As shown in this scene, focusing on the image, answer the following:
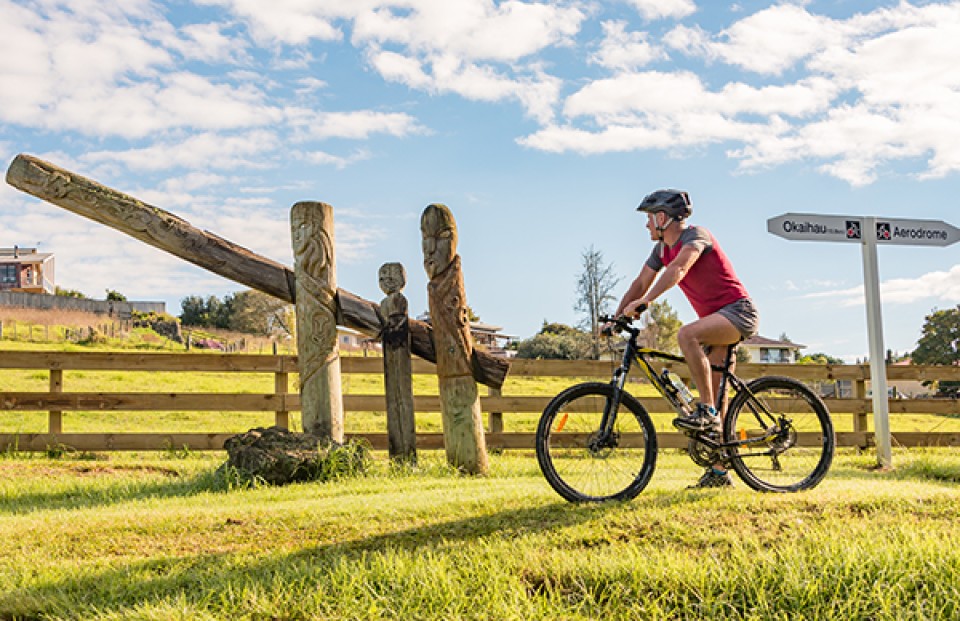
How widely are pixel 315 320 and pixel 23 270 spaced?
185ft

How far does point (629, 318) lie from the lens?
5113 millimetres

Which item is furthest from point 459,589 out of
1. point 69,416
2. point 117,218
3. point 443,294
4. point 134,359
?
point 69,416

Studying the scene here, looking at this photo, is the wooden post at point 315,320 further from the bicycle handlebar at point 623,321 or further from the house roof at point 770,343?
the house roof at point 770,343

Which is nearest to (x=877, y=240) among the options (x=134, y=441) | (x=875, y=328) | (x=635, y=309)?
(x=875, y=328)

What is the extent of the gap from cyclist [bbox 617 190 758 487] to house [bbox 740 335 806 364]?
184ft

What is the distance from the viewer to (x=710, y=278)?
5.33 m

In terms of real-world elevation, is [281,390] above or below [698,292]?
below

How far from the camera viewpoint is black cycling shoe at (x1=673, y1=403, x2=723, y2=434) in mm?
5098

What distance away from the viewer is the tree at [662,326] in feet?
133

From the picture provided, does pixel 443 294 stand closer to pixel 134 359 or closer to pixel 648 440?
pixel 648 440

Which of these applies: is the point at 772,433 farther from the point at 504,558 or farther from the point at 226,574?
the point at 226,574

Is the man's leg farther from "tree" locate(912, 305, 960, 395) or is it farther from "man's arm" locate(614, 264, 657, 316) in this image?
"tree" locate(912, 305, 960, 395)

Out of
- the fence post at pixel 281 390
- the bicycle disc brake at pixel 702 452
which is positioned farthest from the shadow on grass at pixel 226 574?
the fence post at pixel 281 390

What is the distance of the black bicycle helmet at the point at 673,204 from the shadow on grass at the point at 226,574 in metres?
1.93
